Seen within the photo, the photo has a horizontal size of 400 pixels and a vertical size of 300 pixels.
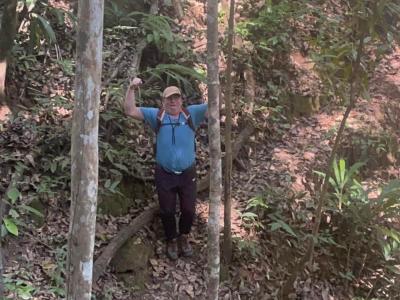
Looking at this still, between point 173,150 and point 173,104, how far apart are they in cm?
45

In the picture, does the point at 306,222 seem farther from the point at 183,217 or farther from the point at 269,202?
the point at 183,217

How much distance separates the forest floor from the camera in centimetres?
487

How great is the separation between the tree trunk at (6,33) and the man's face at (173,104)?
1.81m

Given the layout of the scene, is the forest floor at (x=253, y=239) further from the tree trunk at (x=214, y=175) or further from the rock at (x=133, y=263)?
the tree trunk at (x=214, y=175)

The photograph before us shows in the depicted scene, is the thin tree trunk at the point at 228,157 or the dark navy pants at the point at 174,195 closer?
the thin tree trunk at the point at 228,157

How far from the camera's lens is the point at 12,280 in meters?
4.40

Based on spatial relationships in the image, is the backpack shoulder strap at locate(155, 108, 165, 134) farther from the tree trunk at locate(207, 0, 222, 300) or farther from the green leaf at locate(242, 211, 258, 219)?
the green leaf at locate(242, 211, 258, 219)

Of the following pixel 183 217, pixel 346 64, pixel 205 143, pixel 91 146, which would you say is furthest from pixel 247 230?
pixel 91 146

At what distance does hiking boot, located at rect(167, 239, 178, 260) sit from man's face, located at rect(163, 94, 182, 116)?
1369mm

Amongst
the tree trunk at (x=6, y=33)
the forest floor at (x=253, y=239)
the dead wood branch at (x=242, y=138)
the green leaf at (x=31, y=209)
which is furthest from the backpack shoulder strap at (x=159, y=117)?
the tree trunk at (x=6, y=33)

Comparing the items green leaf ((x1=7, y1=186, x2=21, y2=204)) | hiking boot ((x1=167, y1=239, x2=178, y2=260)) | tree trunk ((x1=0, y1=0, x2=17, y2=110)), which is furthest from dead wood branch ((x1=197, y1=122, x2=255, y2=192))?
tree trunk ((x1=0, y1=0, x2=17, y2=110))

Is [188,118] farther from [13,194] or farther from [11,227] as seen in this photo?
[11,227]

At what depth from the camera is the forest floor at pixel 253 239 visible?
192 inches

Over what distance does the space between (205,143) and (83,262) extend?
14.0ft
